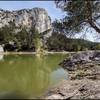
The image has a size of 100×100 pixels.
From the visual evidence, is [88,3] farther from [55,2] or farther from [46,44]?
[46,44]

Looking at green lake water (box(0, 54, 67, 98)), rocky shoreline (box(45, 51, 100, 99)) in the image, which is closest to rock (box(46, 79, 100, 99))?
rocky shoreline (box(45, 51, 100, 99))

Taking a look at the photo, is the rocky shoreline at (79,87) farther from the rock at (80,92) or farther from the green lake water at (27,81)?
the green lake water at (27,81)

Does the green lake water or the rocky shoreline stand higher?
the rocky shoreline

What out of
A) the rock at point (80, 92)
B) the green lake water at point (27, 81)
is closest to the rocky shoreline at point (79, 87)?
the rock at point (80, 92)

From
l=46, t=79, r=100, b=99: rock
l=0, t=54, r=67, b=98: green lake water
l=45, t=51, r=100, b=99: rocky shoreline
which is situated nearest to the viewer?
l=46, t=79, r=100, b=99: rock

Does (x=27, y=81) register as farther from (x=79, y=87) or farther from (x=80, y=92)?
(x=80, y=92)

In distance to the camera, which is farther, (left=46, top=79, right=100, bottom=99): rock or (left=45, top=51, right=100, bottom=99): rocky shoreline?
(left=45, top=51, right=100, bottom=99): rocky shoreline

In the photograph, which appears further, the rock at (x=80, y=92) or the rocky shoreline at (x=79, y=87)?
the rocky shoreline at (x=79, y=87)

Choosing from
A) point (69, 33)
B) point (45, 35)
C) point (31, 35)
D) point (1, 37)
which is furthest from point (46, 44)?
point (69, 33)

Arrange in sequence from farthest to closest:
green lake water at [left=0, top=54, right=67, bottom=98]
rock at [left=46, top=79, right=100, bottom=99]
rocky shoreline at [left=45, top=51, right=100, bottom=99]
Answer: green lake water at [left=0, top=54, right=67, bottom=98] < rocky shoreline at [left=45, top=51, right=100, bottom=99] < rock at [left=46, top=79, right=100, bottom=99]

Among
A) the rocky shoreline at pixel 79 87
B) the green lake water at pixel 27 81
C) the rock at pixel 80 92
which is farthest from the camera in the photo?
the green lake water at pixel 27 81

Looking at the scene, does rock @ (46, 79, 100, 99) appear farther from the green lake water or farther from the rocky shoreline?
the green lake water

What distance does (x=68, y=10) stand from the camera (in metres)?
16.9

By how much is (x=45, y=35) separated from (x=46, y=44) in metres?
27.8
